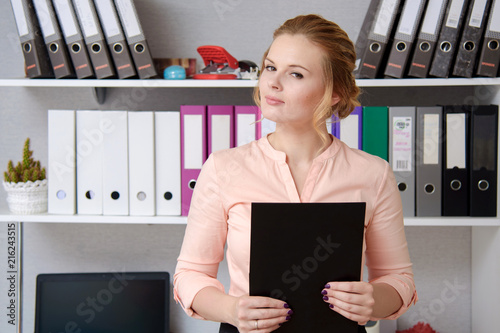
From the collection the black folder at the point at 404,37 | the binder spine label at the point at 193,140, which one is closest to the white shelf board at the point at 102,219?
the binder spine label at the point at 193,140

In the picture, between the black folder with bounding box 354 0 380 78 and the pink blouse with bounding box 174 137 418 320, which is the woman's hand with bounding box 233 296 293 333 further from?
the black folder with bounding box 354 0 380 78

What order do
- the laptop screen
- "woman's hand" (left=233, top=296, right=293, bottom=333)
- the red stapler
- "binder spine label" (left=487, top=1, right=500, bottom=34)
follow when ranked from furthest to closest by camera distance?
the laptop screen, the red stapler, "binder spine label" (left=487, top=1, right=500, bottom=34), "woman's hand" (left=233, top=296, right=293, bottom=333)

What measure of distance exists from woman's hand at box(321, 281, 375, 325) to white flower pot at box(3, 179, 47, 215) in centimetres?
108

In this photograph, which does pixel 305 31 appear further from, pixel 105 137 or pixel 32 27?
pixel 32 27

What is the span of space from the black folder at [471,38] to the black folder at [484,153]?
122mm

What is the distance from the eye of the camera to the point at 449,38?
1517 millimetres

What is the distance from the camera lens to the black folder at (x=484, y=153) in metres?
1.54

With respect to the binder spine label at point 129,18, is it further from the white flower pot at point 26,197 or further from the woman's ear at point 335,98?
the woman's ear at point 335,98

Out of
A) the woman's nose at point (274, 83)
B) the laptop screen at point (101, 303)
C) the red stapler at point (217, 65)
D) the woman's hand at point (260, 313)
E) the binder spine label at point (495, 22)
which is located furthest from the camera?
the laptop screen at point (101, 303)

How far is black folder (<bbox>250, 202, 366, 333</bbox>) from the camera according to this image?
0.88m

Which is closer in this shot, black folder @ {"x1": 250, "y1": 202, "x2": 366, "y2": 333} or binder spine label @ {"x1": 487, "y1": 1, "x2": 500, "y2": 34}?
black folder @ {"x1": 250, "y1": 202, "x2": 366, "y2": 333}

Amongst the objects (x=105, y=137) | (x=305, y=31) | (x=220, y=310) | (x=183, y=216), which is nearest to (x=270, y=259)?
(x=220, y=310)

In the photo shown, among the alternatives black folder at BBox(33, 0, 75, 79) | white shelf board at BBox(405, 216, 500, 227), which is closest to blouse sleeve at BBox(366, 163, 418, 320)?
white shelf board at BBox(405, 216, 500, 227)

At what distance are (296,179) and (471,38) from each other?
0.82 m
